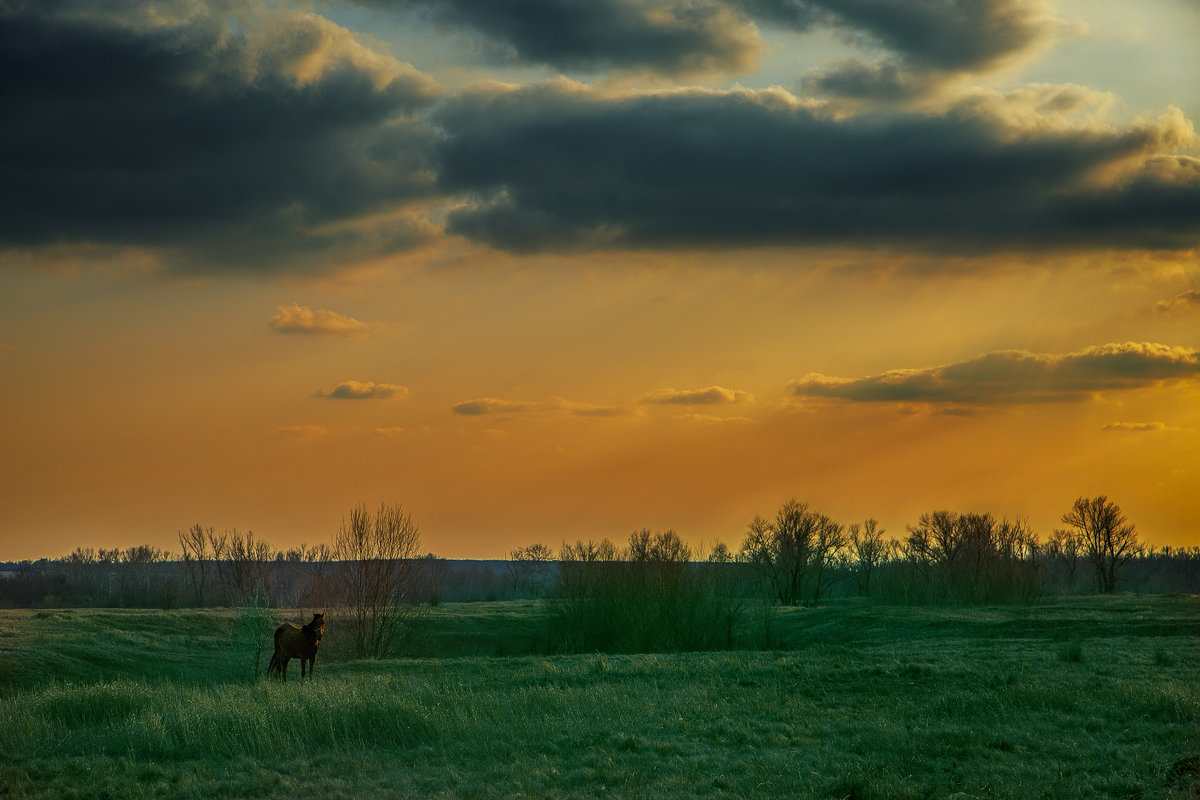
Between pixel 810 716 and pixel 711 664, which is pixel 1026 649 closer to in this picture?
pixel 711 664

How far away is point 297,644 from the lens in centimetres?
2417

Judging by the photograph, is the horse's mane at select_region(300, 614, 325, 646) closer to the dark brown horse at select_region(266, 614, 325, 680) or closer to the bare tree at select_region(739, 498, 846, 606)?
the dark brown horse at select_region(266, 614, 325, 680)

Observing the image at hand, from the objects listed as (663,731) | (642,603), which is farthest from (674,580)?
(663,731)

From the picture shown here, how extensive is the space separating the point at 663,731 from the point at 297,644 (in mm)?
12088

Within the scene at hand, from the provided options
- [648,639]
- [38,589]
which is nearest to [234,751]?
[648,639]

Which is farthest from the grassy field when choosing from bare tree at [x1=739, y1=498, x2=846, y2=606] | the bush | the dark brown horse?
bare tree at [x1=739, y1=498, x2=846, y2=606]

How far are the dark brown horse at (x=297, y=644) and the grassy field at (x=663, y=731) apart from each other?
130 cm

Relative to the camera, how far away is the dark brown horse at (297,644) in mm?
23672

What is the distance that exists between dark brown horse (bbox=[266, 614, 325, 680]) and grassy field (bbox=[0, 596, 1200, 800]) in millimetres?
1303

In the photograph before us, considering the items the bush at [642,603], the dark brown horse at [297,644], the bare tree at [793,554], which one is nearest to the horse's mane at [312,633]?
the dark brown horse at [297,644]

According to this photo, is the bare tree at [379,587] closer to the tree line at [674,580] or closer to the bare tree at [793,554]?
the tree line at [674,580]

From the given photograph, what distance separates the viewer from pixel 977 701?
57.6ft

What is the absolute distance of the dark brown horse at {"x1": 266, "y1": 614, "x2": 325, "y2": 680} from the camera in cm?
2367

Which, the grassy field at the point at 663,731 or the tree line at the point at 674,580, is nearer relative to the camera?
the grassy field at the point at 663,731
